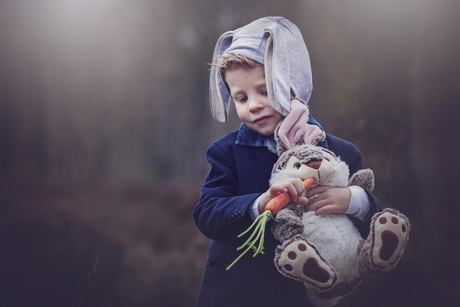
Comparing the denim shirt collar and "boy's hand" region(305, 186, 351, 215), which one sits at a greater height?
the denim shirt collar

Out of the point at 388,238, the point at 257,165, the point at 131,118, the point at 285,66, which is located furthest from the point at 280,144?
the point at 131,118

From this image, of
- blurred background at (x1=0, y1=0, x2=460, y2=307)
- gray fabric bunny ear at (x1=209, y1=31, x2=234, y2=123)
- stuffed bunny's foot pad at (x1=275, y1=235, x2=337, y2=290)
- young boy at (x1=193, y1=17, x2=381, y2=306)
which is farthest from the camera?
blurred background at (x1=0, y1=0, x2=460, y2=307)

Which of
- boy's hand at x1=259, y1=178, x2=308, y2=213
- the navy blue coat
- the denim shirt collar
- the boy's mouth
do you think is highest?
the boy's mouth

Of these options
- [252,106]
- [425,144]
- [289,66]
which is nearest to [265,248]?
[252,106]

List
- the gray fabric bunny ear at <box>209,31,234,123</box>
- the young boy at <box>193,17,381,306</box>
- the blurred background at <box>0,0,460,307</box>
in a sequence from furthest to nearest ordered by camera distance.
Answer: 1. the blurred background at <box>0,0,460,307</box>
2. the gray fabric bunny ear at <box>209,31,234,123</box>
3. the young boy at <box>193,17,381,306</box>

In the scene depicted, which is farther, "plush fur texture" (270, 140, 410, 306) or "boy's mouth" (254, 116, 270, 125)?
"boy's mouth" (254, 116, 270, 125)

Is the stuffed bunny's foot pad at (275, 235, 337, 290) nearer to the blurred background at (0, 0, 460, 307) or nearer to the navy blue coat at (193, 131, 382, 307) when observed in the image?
the navy blue coat at (193, 131, 382, 307)

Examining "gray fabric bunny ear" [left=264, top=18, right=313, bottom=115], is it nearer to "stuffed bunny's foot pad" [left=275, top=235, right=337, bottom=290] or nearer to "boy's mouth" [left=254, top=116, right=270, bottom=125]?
"boy's mouth" [left=254, top=116, right=270, bottom=125]

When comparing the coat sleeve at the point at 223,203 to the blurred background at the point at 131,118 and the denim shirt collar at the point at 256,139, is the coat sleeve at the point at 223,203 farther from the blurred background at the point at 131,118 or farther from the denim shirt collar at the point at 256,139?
the blurred background at the point at 131,118

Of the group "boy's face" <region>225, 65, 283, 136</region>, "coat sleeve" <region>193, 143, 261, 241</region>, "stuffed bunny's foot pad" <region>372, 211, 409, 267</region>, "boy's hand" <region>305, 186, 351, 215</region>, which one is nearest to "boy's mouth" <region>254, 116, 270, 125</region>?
"boy's face" <region>225, 65, 283, 136</region>

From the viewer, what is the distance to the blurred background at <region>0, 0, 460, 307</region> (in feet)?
3.32

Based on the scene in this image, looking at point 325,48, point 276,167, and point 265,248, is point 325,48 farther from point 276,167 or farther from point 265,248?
point 265,248

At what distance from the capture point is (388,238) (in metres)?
0.67

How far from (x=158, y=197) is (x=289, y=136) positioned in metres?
0.57
